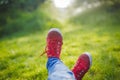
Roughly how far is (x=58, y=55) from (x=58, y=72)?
615 mm

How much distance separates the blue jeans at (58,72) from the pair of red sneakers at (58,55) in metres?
0.27

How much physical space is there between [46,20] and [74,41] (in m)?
4.10

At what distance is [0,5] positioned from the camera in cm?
1073

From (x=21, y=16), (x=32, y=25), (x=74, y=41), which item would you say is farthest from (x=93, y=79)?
(x=21, y=16)

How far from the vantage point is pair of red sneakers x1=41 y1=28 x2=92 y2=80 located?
321cm

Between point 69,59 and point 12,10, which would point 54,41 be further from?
point 12,10

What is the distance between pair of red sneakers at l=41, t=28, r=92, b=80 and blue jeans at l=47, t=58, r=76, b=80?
268 mm

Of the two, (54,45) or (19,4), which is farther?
(19,4)

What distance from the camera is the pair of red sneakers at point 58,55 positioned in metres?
3.21

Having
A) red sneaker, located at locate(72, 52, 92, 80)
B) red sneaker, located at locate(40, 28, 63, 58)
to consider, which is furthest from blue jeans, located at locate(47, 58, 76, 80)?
red sneaker, located at locate(40, 28, 63, 58)

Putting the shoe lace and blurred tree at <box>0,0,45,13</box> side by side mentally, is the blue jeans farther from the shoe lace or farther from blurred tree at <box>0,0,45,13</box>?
blurred tree at <box>0,0,45,13</box>

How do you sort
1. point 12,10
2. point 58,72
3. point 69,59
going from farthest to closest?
point 12,10, point 69,59, point 58,72

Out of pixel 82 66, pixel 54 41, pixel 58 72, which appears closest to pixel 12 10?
pixel 54 41

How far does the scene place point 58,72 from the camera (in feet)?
8.90
